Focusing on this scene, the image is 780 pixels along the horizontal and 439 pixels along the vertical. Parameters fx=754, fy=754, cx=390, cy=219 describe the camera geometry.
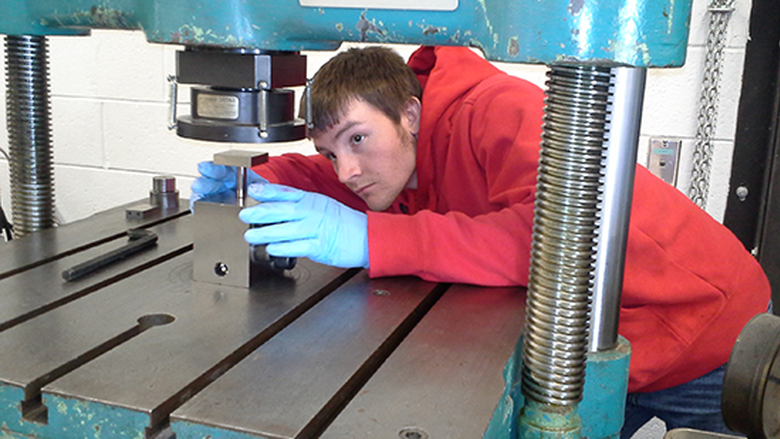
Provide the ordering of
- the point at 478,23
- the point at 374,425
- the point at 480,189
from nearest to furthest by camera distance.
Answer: the point at 374,425, the point at 478,23, the point at 480,189

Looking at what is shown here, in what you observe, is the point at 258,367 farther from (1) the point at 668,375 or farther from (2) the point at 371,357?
(1) the point at 668,375

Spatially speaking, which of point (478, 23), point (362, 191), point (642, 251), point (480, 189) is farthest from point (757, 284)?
point (478, 23)

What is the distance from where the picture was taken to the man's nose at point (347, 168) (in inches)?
56.2

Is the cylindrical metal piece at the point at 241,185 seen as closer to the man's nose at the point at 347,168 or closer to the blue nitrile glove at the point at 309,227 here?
the blue nitrile glove at the point at 309,227

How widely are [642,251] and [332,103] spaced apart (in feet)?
1.99

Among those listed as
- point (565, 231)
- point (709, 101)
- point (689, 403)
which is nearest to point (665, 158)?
point (709, 101)

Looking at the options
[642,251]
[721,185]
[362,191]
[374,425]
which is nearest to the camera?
[374,425]

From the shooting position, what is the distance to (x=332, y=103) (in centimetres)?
138

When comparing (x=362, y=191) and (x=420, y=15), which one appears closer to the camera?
(x=420, y=15)

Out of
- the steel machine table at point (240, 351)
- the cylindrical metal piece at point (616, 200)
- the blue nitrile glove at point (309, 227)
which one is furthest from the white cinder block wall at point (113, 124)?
the cylindrical metal piece at point (616, 200)

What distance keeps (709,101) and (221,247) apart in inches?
53.2

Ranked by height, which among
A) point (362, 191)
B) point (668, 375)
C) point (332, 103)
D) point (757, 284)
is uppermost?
point (332, 103)

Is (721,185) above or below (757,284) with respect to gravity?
above

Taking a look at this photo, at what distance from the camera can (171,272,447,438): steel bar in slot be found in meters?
0.62
